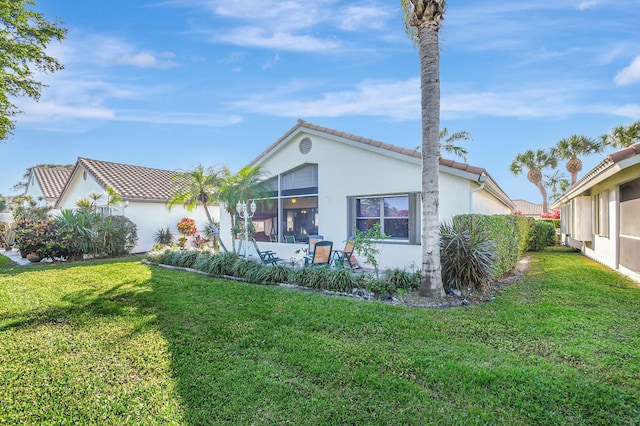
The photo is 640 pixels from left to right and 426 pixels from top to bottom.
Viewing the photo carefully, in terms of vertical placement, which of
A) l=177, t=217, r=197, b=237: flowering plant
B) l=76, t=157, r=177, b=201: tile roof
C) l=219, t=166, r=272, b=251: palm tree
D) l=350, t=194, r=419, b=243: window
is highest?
l=76, t=157, r=177, b=201: tile roof

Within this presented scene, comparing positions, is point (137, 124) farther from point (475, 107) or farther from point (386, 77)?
point (475, 107)

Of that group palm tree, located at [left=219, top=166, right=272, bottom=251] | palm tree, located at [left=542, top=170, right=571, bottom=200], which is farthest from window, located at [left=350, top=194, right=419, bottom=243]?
palm tree, located at [left=542, top=170, right=571, bottom=200]

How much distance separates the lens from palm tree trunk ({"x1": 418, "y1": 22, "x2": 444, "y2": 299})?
7.39 meters

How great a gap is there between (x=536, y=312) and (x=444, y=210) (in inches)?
176

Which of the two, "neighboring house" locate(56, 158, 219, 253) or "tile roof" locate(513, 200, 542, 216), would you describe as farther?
"tile roof" locate(513, 200, 542, 216)

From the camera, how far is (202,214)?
23141mm

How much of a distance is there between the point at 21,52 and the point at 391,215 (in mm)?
15019

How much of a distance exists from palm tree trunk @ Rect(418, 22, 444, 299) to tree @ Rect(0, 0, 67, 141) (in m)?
13.9

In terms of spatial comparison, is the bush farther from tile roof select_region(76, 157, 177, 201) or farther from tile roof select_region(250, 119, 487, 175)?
tile roof select_region(76, 157, 177, 201)

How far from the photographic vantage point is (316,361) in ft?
14.2

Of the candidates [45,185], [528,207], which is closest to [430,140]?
[45,185]

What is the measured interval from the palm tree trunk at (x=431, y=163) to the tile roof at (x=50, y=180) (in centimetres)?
3096

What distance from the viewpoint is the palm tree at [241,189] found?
13859 mm

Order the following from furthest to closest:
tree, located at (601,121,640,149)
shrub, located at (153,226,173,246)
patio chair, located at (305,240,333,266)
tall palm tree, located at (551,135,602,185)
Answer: tall palm tree, located at (551,135,602,185)
tree, located at (601,121,640,149)
shrub, located at (153,226,173,246)
patio chair, located at (305,240,333,266)
